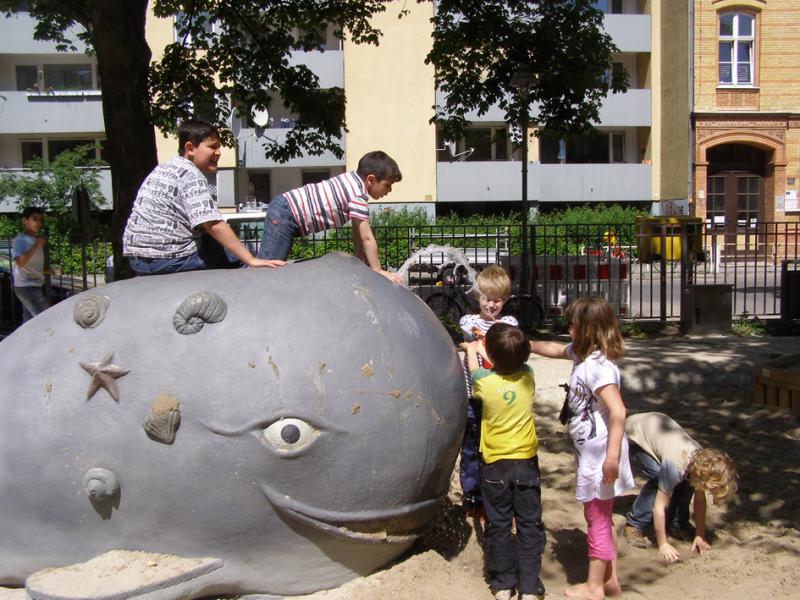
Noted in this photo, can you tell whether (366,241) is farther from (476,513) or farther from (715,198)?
(715,198)

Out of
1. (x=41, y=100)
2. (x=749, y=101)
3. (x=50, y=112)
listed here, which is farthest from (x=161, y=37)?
(x=749, y=101)

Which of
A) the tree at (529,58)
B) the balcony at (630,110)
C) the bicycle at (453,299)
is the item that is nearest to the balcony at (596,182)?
the balcony at (630,110)

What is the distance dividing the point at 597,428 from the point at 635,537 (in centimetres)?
116

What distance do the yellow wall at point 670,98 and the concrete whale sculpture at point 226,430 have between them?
29875 mm

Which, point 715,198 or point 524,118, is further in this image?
point 715,198

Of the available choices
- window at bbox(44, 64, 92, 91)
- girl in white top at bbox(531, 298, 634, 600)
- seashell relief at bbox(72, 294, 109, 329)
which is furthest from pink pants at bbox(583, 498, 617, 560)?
window at bbox(44, 64, 92, 91)

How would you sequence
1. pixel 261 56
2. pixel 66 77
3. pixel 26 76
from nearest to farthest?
1. pixel 261 56
2. pixel 26 76
3. pixel 66 77

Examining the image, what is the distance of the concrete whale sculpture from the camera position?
131 inches

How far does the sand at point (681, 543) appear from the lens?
3.92 meters

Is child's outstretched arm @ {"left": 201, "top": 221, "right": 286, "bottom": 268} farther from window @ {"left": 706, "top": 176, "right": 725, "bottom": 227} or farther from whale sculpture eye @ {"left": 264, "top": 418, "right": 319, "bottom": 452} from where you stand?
window @ {"left": 706, "top": 176, "right": 725, "bottom": 227}

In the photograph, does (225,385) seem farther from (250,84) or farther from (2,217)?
(2,217)

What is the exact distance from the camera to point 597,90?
1185 centimetres

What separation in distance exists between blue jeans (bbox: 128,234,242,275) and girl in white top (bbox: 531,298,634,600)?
1.89 m

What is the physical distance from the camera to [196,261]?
4008 millimetres
